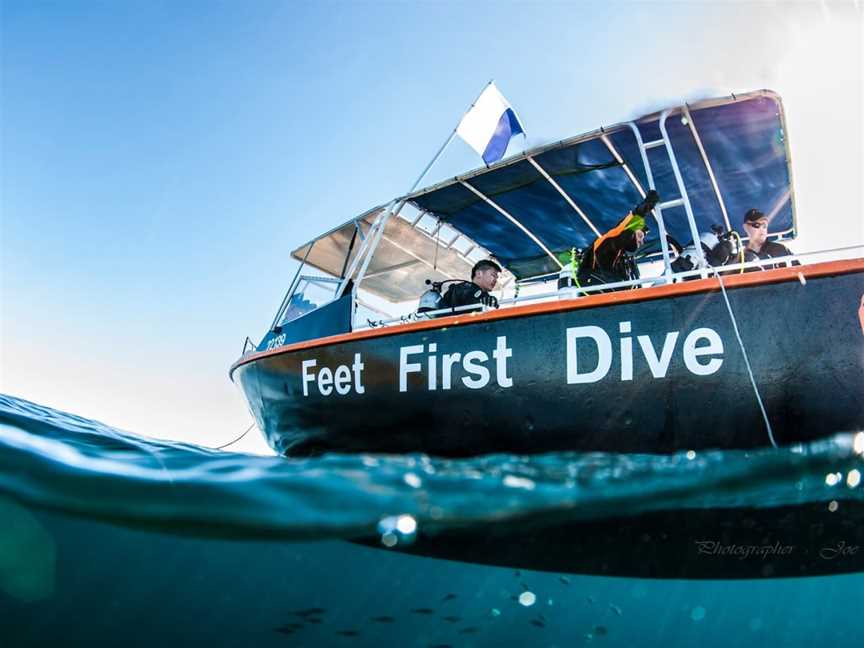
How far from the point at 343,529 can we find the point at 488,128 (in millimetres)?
3381

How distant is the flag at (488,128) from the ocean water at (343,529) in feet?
8.72

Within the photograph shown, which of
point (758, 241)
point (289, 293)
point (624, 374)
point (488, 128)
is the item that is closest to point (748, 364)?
point (624, 374)

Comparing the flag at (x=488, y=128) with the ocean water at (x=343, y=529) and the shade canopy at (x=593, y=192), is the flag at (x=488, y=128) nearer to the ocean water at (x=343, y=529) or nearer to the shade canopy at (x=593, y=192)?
the shade canopy at (x=593, y=192)

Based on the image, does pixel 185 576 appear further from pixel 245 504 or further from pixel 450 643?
pixel 450 643

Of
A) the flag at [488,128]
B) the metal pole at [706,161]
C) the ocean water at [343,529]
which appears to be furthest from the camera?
the flag at [488,128]

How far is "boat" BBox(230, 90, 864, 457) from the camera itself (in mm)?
2273

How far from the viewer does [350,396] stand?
3.34m

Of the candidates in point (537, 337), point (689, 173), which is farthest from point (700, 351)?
point (689, 173)

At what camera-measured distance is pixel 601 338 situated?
8.63 feet

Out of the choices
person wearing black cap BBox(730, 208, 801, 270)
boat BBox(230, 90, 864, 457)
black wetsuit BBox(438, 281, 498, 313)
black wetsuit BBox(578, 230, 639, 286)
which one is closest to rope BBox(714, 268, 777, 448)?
boat BBox(230, 90, 864, 457)

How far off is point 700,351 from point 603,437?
2.19 ft

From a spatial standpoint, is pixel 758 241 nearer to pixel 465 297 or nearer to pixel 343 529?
pixel 465 297

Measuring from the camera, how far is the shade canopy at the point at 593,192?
352cm

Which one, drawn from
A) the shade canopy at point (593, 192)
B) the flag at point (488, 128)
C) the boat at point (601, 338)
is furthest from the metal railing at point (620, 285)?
the flag at point (488, 128)
